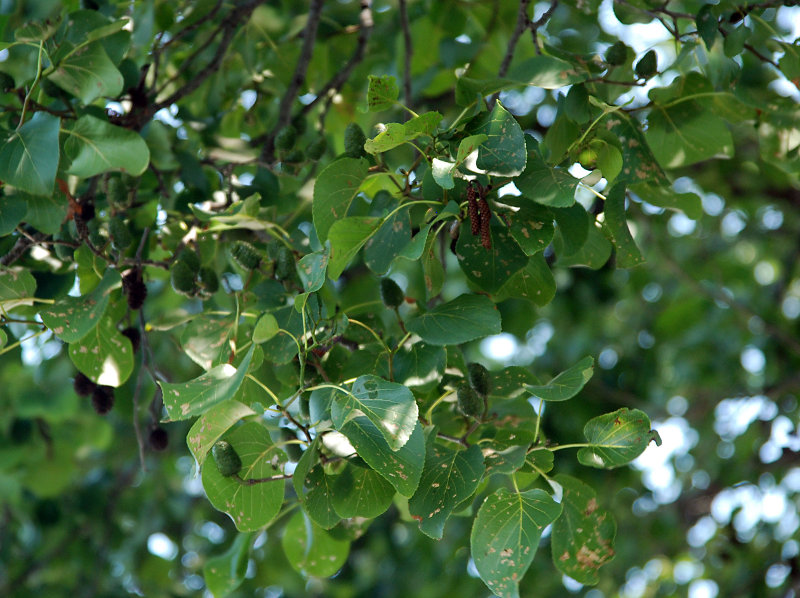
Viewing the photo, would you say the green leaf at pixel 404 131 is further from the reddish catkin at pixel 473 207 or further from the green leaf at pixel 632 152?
the green leaf at pixel 632 152

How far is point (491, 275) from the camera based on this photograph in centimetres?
149

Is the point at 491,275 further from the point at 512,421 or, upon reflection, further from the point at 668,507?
the point at 668,507

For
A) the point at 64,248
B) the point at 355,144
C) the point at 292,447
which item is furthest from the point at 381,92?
the point at 64,248

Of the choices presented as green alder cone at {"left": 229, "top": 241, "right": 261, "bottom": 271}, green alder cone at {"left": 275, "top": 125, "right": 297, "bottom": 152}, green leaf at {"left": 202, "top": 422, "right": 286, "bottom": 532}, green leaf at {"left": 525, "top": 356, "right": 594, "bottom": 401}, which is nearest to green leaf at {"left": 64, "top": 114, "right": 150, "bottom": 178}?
green alder cone at {"left": 229, "top": 241, "right": 261, "bottom": 271}

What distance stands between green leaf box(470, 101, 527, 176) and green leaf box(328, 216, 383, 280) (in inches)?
8.9

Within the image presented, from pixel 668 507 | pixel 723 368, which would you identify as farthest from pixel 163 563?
pixel 723 368

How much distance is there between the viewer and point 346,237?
1.40 meters

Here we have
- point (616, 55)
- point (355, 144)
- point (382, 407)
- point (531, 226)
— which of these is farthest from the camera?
point (616, 55)

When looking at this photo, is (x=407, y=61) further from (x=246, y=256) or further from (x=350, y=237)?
(x=350, y=237)

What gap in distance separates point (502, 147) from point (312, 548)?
1.11 m

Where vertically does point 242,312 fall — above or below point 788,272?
above

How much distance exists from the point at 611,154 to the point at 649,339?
3371 millimetres

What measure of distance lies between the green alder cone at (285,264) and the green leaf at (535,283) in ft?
1.39

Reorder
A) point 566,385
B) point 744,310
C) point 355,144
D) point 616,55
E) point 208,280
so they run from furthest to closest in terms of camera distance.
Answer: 1. point 744,310
2. point 208,280
3. point 616,55
4. point 355,144
5. point 566,385
